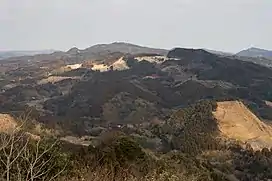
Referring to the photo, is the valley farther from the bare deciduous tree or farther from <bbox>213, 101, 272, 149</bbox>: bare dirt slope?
the bare deciduous tree

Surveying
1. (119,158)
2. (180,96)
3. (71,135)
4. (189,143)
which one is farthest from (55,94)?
(119,158)

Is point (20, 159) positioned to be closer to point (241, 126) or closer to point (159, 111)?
point (241, 126)

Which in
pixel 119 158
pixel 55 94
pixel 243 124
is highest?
pixel 119 158

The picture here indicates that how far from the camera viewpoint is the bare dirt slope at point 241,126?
179 ft

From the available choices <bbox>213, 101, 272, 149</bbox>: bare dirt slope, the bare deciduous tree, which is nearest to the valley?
<bbox>213, 101, 272, 149</bbox>: bare dirt slope

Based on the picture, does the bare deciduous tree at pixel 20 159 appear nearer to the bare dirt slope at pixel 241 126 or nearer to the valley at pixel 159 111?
the valley at pixel 159 111

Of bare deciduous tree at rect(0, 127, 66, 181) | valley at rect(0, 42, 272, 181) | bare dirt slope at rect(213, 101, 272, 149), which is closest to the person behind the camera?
bare deciduous tree at rect(0, 127, 66, 181)

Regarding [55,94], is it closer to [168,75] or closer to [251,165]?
[168,75]

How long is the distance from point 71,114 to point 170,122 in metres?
32.1

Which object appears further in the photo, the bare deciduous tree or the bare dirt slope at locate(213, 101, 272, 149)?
the bare dirt slope at locate(213, 101, 272, 149)

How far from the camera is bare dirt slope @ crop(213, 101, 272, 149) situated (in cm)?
5450

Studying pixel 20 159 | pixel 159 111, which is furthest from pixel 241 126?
pixel 20 159

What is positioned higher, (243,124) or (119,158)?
(119,158)

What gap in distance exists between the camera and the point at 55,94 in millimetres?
110688
